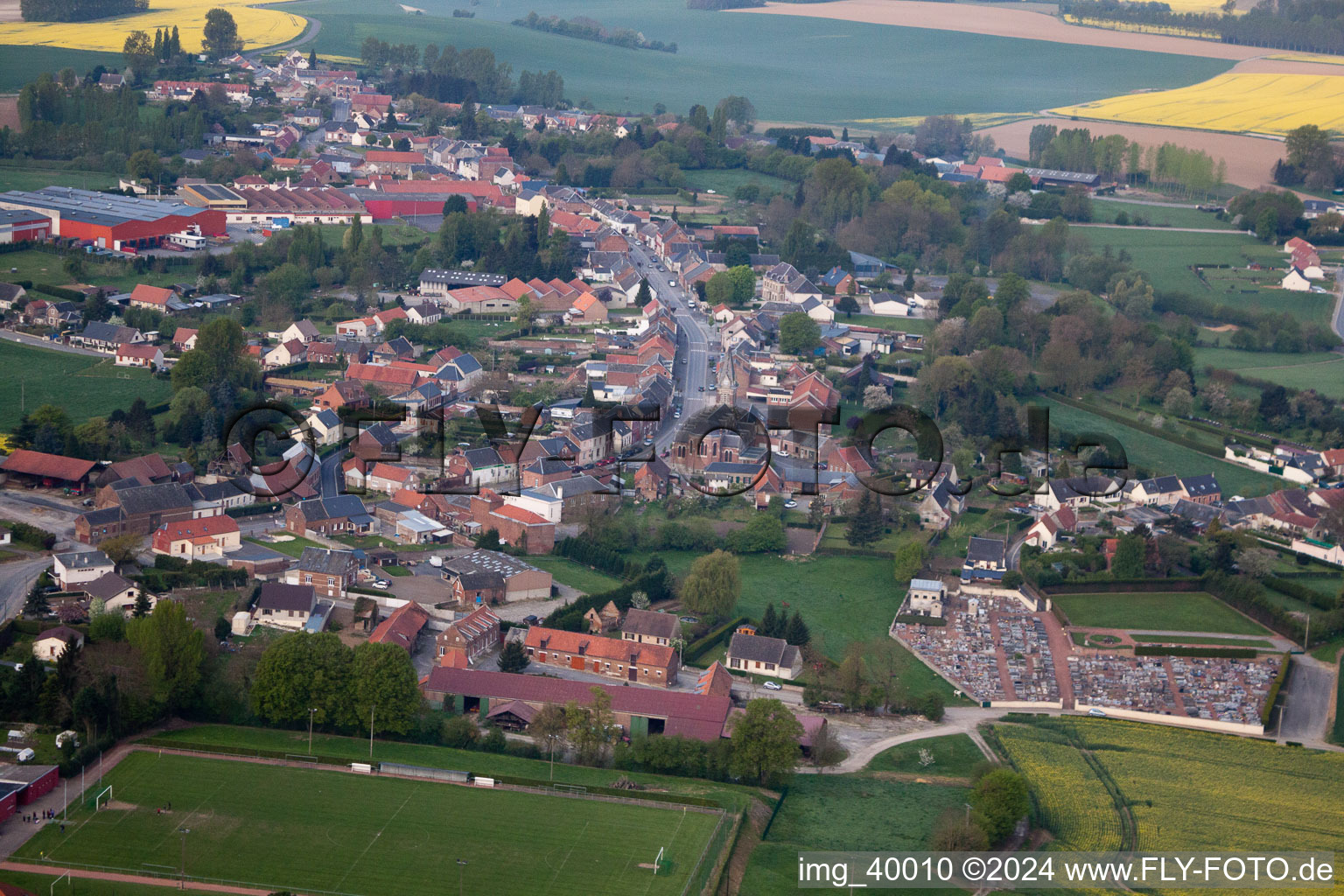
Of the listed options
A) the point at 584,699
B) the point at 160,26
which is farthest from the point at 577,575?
the point at 160,26

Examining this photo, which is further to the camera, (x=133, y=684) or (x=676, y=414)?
(x=676, y=414)

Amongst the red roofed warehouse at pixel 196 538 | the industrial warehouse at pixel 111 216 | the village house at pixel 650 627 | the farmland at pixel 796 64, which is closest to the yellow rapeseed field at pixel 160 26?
the farmland at pixel 796 64

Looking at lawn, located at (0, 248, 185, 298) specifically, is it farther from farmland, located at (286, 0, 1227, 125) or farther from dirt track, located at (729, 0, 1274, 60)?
dirt track, located at (729, 0, 1274, 60)

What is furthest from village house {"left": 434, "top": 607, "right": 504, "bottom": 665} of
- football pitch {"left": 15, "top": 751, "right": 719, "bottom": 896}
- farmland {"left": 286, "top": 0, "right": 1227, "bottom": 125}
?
farmland {"left": 286, "top": 0, "right": 1227, "bottom": 125}

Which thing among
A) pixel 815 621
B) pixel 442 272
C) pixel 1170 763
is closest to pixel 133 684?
pixel 815 621

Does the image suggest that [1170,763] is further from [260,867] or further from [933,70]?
[933,70]

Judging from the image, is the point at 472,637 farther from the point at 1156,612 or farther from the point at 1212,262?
the point at 1212,262

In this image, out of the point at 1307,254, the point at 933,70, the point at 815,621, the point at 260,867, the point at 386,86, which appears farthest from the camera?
the point at 933,70
